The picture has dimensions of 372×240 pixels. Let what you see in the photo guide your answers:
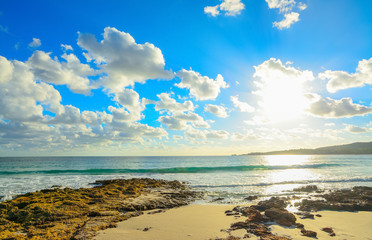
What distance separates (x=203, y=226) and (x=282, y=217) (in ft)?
11.2

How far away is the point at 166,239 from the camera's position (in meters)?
7.12

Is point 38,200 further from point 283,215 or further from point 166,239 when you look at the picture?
point 283,215

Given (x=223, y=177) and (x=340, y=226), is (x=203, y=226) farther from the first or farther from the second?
(x=223, y=177)

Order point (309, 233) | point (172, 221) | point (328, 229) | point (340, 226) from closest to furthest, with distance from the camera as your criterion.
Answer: point (309, 233)
point (328, 229)
point (340, 226)
point (172, 221)

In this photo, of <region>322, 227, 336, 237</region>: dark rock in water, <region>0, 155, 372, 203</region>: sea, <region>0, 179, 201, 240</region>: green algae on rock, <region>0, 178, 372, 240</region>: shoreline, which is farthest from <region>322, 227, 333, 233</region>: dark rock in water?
<region>0, 179, 201, 240</region>: green algae on rock

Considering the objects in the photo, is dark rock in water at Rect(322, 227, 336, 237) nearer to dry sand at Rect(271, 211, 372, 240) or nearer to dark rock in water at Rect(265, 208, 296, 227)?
dry sand at Rect(271, 211, 372, 240)

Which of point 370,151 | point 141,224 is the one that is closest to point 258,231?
point 141,224

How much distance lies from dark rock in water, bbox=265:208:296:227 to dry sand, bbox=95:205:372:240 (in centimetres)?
42

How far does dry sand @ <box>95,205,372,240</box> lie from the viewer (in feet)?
24.5

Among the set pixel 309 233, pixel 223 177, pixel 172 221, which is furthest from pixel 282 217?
pixel 223 177

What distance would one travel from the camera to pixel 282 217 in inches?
348

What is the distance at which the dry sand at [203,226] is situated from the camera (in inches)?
294

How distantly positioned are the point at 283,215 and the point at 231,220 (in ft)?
7.37

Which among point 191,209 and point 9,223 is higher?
point 9,223
